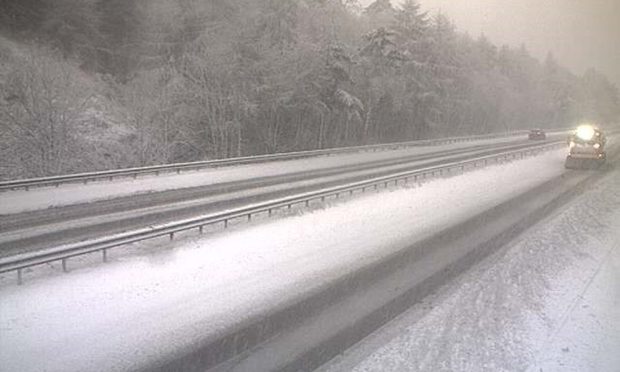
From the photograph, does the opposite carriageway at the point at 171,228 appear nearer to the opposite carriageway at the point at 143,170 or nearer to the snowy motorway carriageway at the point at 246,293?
the snowy motorway carriageway at the point at 246,293

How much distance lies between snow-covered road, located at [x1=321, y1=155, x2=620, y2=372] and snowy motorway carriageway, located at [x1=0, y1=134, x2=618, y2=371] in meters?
0.46

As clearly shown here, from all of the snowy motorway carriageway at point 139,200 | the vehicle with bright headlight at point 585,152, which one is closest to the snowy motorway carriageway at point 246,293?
the snowy motorway carriageway at point 139,200

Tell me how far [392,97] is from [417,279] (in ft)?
134

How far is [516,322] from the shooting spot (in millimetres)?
9266

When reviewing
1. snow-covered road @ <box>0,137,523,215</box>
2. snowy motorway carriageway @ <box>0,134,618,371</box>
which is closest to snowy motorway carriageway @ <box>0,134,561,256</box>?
snow-covered road @ <box>0,137,523,215</box>

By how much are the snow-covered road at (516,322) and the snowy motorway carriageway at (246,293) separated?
1.52 ft

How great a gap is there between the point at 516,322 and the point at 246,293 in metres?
4.67

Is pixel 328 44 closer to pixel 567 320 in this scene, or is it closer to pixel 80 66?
pixel 80 66

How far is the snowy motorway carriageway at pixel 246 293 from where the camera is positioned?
777 cm

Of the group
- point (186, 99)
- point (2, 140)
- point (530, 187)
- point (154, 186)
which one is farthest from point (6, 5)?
point (530, 187)

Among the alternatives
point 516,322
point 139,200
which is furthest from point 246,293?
point 139,200

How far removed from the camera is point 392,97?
5050 cm

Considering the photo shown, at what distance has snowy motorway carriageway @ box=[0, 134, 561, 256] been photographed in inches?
532

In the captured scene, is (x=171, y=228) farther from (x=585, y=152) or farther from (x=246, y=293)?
(x=585, y=152)
